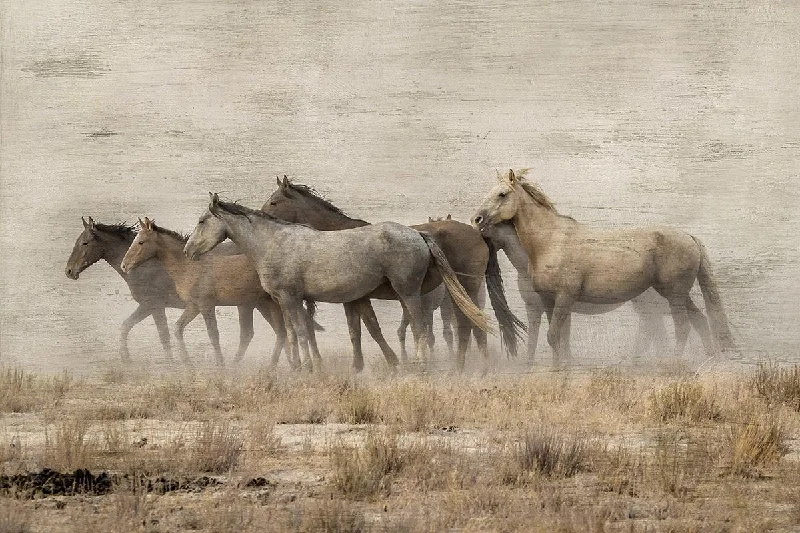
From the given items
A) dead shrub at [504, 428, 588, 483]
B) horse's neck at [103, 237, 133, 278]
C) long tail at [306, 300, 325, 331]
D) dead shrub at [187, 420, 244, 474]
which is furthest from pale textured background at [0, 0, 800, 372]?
dead shrub at [187, 420, 244, 474]

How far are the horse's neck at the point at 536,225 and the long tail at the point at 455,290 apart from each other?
92 cm

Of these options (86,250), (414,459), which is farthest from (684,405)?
(86,250)

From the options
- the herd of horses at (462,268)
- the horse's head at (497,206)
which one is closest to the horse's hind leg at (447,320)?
the herd of horses at (462,268)

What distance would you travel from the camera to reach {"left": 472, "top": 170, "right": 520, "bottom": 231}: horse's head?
495 inches

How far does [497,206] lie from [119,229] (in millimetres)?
4469

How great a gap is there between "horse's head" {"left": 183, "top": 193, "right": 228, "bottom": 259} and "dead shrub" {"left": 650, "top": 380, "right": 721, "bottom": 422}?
5244mm

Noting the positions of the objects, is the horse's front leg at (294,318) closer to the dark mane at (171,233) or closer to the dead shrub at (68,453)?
the dark mane at (171,233)

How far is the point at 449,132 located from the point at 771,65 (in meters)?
3.42

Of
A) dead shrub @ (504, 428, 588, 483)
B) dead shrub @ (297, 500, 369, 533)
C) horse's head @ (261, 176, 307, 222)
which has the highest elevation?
horse's head @ (261, 176, 307, 222)

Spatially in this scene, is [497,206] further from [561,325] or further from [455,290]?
[561,325]

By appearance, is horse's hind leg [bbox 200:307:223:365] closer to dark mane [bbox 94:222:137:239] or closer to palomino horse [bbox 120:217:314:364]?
palomino horse [bbox 120:217:314:364]

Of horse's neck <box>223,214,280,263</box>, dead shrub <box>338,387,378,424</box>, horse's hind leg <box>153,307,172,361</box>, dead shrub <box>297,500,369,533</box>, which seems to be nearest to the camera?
dead shrub <box>297,500,369,533</box>

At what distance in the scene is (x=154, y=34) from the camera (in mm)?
12828

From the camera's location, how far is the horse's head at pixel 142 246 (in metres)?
→ 13.5
